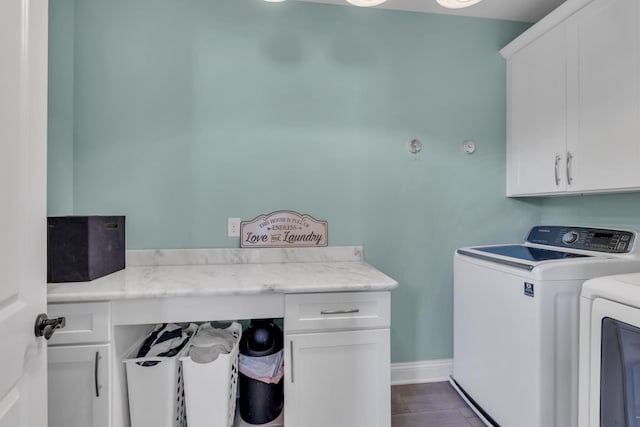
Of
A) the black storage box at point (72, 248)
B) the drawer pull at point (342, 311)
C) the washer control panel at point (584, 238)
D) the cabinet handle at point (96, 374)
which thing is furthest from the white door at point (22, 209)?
the washer control panel at point (584, 238)

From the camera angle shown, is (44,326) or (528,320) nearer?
(44,326)

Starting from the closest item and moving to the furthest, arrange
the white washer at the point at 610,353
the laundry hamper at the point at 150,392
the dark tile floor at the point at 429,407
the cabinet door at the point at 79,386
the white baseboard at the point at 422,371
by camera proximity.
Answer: the white washer at the point at 610,353 < the cabinet door at the point at 79,386 < the laundry hamper at the point at 150,392 < the dark tile floor at the point at 429,407 < the white baseboard at the point at 422,371

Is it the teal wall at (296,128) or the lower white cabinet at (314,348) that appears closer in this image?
the lower white cabinet at (314,348)

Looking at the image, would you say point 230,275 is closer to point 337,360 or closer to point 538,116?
point 337,360

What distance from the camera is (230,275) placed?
1.58 meters

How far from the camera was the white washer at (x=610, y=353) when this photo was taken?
98 cm

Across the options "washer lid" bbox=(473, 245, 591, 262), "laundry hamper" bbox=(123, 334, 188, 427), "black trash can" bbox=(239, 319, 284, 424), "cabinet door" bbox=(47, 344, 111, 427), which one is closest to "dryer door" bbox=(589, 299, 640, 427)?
"washer lid" bbox=(473, 245, 591, 262)

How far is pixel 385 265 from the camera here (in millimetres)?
2059

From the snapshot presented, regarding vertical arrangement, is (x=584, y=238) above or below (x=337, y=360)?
above

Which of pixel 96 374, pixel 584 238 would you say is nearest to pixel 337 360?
pixel 96 374

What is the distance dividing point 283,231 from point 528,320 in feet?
4.42

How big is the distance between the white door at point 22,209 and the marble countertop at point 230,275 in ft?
1.56

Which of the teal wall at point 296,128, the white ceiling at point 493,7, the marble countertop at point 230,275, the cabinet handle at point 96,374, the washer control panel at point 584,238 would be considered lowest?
the cabinet handle at point 96,374

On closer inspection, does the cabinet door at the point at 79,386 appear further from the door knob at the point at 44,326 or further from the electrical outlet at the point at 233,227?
the electrical outlet at the point at 233,227
